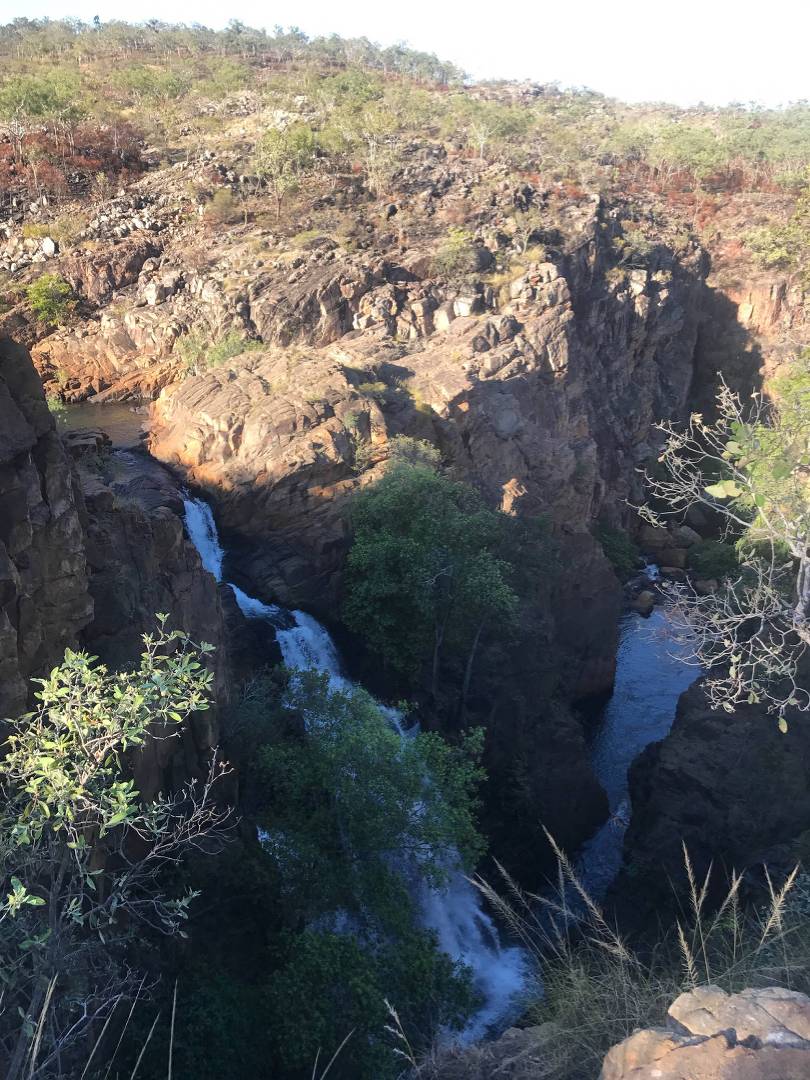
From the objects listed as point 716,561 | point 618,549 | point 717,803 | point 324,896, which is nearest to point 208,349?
point 618,549

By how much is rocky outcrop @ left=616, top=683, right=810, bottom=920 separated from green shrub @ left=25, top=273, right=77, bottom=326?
109 feet

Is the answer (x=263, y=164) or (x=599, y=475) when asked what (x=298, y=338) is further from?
(x=263, y=164)

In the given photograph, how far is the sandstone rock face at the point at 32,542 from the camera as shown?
9938 millimetres

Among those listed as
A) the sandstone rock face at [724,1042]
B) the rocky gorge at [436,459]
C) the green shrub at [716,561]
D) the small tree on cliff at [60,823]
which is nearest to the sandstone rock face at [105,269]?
the rocky gorge at [436,459]

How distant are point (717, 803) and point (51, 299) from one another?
117ft

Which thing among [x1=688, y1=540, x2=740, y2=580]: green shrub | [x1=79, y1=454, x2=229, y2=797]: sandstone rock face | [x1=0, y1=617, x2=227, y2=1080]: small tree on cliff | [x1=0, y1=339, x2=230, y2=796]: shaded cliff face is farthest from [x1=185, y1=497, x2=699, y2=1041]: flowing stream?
[x1=0, y1=617, x2=227, y2=1080]: small tree on cliff

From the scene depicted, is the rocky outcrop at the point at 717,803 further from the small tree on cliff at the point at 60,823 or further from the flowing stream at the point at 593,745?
the small tree on cliff at the point at 60,823

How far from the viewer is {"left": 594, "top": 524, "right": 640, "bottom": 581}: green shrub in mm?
34438

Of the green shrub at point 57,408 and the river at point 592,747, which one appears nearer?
the river at point 592,747

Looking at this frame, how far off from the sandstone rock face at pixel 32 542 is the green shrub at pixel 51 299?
98.7ft

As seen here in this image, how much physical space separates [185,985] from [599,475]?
2795 cm

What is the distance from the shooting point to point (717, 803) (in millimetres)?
18781

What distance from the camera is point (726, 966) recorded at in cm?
848

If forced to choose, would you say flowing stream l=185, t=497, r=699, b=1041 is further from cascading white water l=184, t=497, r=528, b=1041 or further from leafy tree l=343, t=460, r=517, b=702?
leafy tree l=343, t=460, r=517, b=702
